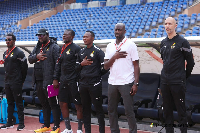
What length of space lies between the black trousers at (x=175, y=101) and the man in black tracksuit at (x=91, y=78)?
110 cm

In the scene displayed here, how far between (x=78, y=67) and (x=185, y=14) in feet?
40.5

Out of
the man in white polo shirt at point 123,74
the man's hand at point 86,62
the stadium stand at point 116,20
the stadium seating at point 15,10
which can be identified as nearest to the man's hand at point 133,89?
the man in white polo shirt at point 123,74

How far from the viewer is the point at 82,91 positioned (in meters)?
→ 4.74

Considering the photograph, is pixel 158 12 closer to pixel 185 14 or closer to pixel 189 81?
pixel 185 14

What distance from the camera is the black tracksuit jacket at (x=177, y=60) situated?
3910 millimetres

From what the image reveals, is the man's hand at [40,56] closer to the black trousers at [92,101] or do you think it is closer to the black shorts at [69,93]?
the black shorts at [69,93]

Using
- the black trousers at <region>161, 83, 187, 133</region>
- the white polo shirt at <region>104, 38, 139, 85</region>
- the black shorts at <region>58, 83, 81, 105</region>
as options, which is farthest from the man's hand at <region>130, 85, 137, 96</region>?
the black shorts at <region>58, 83, 81, 105</region>

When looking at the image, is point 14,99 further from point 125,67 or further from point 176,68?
point 176,68

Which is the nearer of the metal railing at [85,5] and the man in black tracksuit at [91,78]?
the man in black tracksuit at [91,78]

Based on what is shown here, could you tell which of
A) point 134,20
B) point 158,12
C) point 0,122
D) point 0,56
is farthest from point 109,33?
point 0,122

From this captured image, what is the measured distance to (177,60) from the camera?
13.0 feet

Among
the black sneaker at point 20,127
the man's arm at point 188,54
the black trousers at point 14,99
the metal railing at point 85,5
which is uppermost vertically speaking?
the metal railing at point 85,5

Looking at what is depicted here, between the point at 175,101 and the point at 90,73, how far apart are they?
1.44 metres

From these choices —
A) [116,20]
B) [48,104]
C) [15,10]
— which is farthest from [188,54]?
[15,10]
